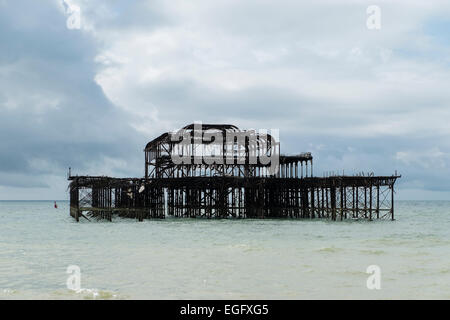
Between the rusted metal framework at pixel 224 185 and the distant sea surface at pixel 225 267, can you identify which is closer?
the distant sea surface at pixel 225 267

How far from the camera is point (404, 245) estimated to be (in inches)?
1160

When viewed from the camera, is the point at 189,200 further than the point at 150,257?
Yes

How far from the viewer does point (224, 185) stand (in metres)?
53.3

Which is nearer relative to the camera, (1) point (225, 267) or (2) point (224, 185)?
(1) point (225, 267)

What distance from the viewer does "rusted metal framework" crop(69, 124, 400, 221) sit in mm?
52406

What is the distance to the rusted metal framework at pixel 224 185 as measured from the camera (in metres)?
52.4

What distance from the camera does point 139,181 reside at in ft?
172

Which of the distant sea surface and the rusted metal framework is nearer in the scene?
the distant sea surface
